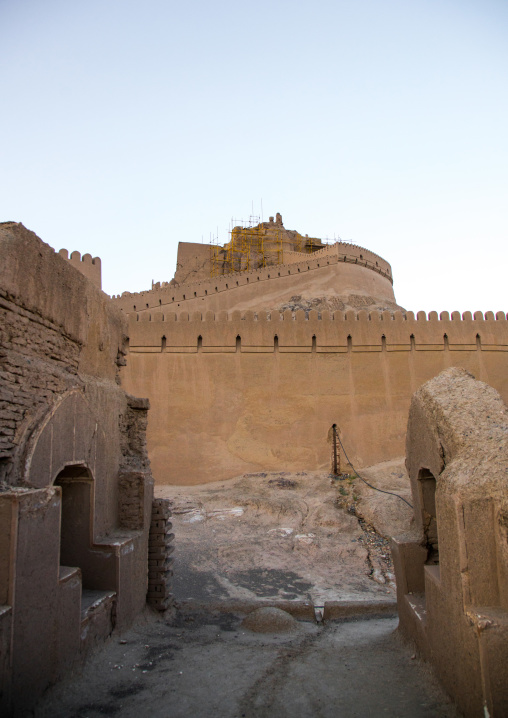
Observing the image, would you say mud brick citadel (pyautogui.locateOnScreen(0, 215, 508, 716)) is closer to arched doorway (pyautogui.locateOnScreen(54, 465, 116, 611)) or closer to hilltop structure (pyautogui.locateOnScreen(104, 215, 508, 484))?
arched doorway (pyautogui.locateOnScreen(54, 465, 116, 611))

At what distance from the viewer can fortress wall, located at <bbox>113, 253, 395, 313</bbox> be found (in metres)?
24.4

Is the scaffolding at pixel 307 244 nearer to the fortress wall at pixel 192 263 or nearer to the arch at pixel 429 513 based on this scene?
the fortress wall at pixel 192 263

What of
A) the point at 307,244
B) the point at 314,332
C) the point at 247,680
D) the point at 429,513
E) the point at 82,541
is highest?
the point at 307,244

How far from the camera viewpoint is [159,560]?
543 cm

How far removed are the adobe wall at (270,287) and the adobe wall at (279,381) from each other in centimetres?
1205

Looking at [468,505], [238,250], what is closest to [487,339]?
Answer: [468,505]

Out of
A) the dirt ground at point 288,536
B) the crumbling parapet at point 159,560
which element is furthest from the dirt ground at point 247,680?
the dirt ground at point 288,536

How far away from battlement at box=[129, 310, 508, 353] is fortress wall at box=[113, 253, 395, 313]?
11835 mm

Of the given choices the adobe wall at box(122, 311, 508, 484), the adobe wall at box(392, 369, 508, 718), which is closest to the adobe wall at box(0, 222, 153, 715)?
the adobe wall at box(392, 369, 508, 718)

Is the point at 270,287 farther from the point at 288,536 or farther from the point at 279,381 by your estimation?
the point at 288,536

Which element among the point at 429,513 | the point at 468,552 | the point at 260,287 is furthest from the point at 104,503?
the point at 260,287

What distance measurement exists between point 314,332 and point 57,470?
925cm

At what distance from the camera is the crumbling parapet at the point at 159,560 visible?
536 cm

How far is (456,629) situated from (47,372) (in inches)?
126
